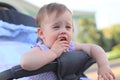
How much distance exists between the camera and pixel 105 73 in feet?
5.45

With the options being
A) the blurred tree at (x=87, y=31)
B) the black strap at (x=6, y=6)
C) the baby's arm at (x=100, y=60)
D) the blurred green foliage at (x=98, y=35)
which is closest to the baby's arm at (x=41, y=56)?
the baby's arm at (x=100, y=60)

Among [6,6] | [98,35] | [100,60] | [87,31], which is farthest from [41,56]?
[87,31]

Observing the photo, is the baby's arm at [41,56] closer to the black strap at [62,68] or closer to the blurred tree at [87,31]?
the black strap at [62,68]

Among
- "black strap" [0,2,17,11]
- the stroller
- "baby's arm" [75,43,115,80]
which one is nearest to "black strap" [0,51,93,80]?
the stroller

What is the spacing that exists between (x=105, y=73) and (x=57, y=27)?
30cm

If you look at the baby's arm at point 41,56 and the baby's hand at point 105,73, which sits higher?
the baby's arm at point 41,56

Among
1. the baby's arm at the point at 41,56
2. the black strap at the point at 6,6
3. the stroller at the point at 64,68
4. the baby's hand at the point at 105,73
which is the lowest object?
the baby's hand at the point at 105,73

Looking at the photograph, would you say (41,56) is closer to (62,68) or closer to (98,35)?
(62,68)

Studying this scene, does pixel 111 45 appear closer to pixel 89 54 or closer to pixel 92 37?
pixel 92 37

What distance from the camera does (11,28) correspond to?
8.55ft

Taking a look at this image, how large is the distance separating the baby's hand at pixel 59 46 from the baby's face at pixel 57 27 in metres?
0.02

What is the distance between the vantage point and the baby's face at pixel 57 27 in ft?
5.58

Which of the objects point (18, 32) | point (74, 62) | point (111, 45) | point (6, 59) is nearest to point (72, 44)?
point (74, 62)

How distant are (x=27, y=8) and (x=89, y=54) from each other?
2.01m
